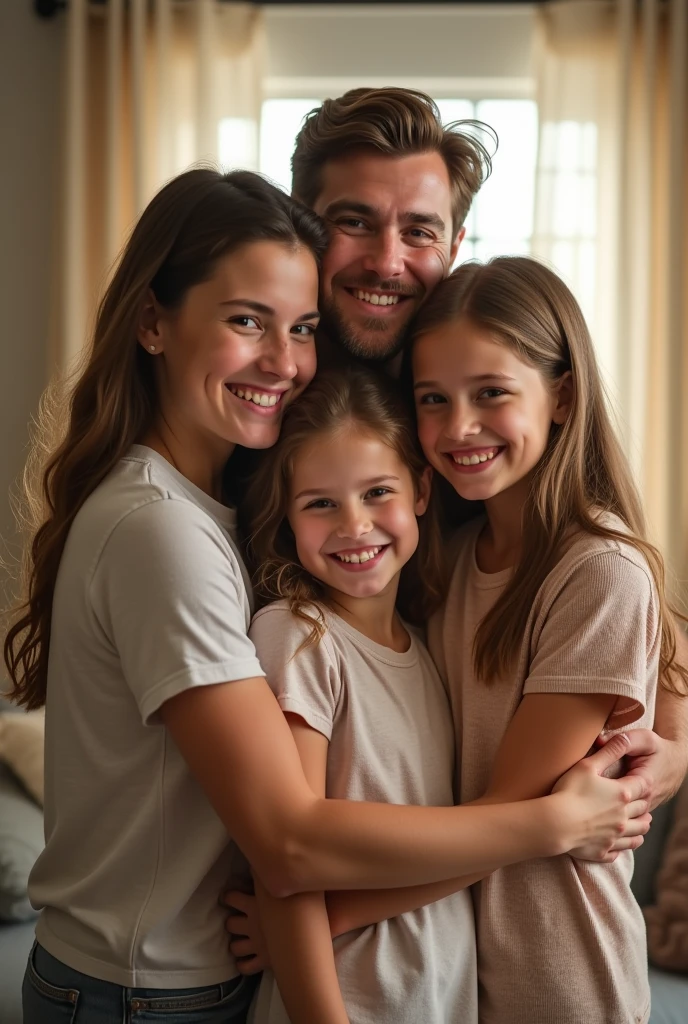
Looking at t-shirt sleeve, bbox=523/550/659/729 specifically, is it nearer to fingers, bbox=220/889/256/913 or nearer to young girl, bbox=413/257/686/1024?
young girl, bbox=413/257/686/1024

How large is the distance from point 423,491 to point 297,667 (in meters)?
0.43

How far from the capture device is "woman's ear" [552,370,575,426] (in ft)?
5.49

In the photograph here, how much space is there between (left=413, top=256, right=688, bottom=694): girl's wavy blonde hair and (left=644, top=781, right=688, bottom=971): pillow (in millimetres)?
956

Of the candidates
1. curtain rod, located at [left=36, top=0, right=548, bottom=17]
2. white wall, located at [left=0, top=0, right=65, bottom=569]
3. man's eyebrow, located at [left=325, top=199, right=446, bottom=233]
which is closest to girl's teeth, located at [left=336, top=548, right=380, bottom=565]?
man's eyebrow, located at [left=325, top=199, right=446, bottom=233]

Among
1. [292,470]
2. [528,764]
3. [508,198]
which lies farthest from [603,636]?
[508,198]

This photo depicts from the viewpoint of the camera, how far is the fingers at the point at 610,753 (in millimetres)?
1456

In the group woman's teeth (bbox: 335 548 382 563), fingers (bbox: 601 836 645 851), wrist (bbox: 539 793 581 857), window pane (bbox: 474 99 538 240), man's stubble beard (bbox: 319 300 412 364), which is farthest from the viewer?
window pane (bbox: 474 99 538 240)

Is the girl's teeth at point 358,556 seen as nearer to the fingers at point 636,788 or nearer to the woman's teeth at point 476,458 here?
the woman's teeth at point 476,458

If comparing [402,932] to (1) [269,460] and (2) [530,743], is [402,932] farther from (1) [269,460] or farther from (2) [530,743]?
(1) [269,460]

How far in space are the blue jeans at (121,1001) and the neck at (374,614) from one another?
0.53m

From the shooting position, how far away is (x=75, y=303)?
3951mm

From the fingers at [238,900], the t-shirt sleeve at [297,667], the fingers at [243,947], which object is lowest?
the fingers at [243,947]

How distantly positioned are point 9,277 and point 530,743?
10.9ft

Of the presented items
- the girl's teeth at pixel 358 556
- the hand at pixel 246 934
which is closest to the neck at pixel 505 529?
the girl's teeth at pixel 358 556
